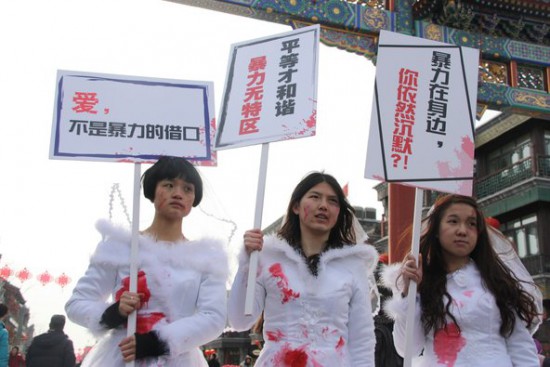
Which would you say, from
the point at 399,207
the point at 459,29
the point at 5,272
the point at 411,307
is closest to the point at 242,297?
the point at 411,307

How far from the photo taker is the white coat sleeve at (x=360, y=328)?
8.64ft

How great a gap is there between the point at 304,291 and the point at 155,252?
67 centimetres

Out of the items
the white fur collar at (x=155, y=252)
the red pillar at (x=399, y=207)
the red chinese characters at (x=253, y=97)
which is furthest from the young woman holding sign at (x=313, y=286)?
the red pillar at (x=399, y=207)

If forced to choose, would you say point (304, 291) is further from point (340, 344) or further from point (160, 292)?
point (160, 292)

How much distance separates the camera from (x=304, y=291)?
270 cm

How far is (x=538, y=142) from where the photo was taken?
17.9 m

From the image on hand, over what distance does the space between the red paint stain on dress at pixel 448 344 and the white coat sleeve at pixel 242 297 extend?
82 centimetres

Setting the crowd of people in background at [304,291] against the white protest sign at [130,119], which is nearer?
the crowd of people in background at [304,291]

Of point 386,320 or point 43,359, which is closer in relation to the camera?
point 386,320

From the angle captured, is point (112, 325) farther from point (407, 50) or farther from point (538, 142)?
point (538, 142)

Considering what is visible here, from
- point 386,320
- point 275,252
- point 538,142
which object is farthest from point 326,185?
point 538,142

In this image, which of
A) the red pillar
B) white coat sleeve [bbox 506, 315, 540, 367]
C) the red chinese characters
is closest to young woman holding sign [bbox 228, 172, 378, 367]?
the red chinese characters

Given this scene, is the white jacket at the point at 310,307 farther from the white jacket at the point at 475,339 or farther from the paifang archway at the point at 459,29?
the paifang archway at the point at 459,29

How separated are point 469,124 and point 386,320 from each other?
5.30ft
